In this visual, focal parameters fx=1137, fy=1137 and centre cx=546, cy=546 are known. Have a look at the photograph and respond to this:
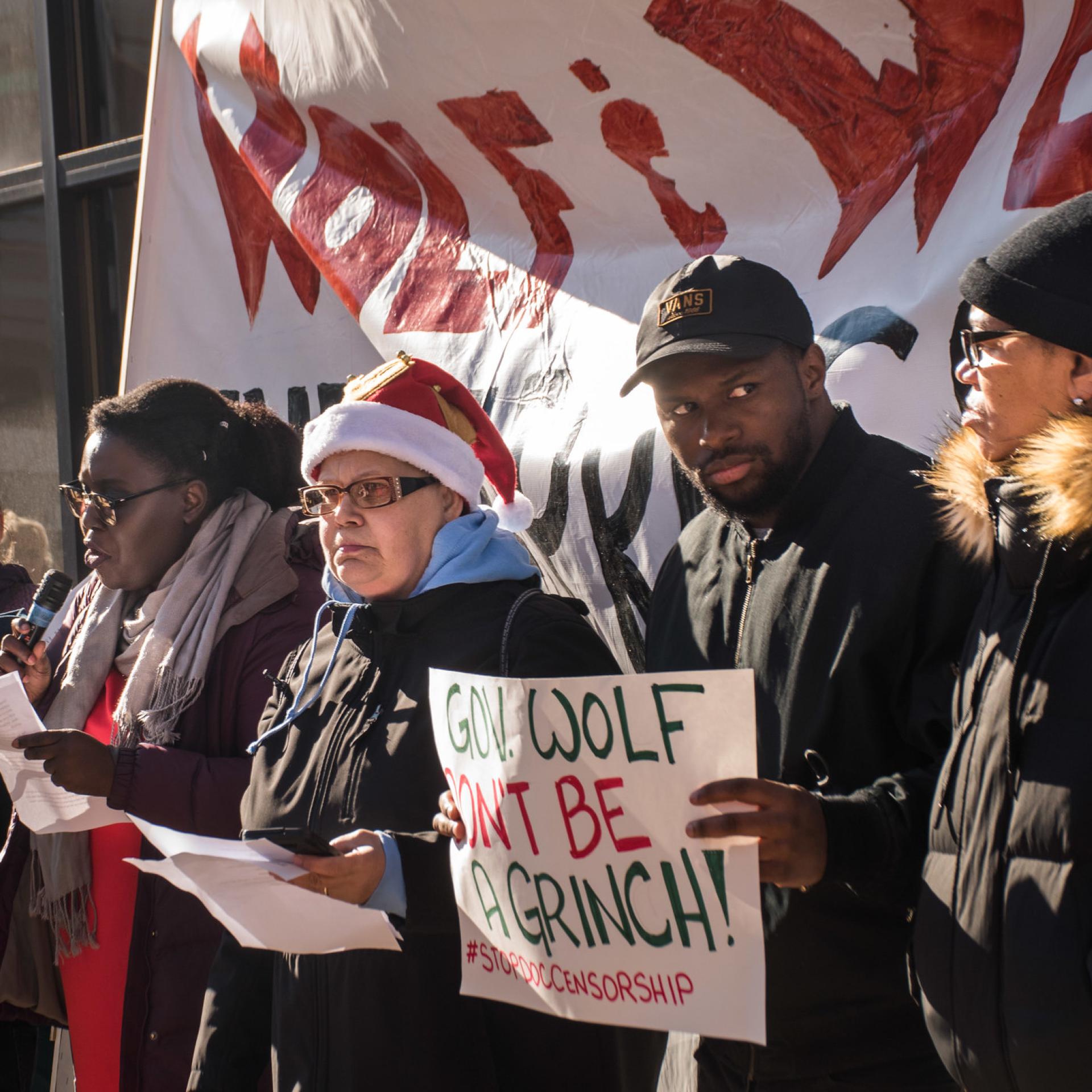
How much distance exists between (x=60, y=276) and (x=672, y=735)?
4539mm

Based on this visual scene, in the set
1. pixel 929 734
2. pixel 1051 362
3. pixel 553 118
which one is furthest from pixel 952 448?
pixel 553 118

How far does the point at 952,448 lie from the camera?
1428 mm

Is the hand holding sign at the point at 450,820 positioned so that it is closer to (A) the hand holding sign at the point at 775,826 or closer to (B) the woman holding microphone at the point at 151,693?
(A) the hand holding sign at the point at 775,826

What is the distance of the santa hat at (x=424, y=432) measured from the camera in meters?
1.92

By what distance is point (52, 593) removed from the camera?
2.52m

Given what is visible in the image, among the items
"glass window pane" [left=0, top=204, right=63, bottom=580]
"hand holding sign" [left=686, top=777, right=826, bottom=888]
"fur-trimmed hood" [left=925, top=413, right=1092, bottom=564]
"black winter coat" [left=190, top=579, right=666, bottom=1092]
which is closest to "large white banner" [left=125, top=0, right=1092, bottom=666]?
"fur-trimmed hood" [left=925, top=413, right=1092, bottom=564]

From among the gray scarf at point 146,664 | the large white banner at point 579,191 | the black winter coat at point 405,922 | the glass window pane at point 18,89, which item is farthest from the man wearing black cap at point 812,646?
the glass window pane at point 18,89

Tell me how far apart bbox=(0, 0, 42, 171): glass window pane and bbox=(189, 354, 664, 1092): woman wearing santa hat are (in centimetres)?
407

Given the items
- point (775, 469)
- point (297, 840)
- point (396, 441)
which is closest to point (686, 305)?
point (775, 469)

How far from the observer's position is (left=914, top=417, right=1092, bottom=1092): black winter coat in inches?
43.1

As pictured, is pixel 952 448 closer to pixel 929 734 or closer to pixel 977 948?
pixel 929 734

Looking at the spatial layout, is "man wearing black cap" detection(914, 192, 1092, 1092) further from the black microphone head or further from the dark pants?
the black microphone head

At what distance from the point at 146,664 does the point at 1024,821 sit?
6.05ft

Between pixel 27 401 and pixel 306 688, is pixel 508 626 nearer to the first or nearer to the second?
pixel 306 688
